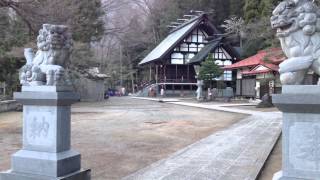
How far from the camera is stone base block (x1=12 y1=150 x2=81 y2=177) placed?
5.69 m

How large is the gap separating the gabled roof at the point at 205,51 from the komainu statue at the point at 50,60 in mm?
40561

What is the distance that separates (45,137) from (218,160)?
405cm

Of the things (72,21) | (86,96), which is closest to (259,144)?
(72,21)

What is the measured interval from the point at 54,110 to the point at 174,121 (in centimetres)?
1272

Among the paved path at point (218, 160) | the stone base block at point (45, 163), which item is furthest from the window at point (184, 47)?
the stone base block at point (45, 163)

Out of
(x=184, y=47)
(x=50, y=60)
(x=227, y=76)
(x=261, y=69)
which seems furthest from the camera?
(x=184, y=47)

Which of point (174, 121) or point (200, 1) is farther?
point (200, 1)

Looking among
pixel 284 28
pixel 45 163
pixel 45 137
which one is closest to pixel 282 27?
pixel 284 28

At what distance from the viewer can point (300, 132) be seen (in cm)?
429

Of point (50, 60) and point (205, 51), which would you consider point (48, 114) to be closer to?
point (50, 60)

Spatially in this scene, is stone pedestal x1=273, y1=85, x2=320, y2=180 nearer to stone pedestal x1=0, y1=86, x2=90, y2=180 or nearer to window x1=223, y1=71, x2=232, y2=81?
stone pedestal x1=0, y1=86, x2=90, y2=180

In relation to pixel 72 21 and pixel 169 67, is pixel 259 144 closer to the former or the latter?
pixel 72 21

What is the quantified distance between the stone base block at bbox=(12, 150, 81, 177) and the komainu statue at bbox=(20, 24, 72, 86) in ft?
3.34

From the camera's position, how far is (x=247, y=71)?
37.2m
